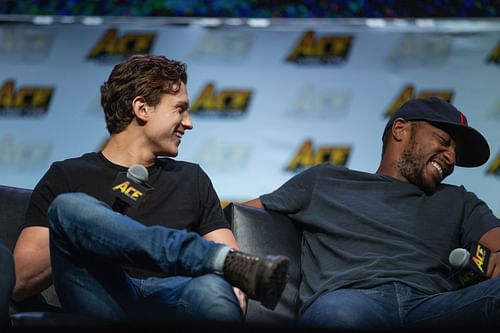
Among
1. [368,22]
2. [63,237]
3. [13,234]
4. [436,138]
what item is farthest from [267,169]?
[63,237]

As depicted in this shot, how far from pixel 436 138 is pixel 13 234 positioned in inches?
52.4

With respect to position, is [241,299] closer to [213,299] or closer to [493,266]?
[213,299]

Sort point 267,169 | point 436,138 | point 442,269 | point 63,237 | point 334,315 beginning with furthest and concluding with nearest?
1. point 267,169
2. point 436,138
3. point 442,269
4. point 334,315
5. point 63,237

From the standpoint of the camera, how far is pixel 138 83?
2.64 m

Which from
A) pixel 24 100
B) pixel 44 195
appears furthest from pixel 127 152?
pixel 24 100

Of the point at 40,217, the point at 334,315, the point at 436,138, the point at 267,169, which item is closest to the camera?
the point at 334,315

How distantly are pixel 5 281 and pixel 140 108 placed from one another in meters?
0.84

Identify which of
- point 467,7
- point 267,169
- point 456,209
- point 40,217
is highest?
point 467,7

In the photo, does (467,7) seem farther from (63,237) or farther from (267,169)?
(63,237)

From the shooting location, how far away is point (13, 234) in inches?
100

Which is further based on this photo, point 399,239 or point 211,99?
point 211,99

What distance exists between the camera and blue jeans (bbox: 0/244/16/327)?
194cm

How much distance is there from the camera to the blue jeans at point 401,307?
7.44ft

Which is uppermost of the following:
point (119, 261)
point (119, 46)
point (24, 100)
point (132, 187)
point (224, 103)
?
point (132, 187)
